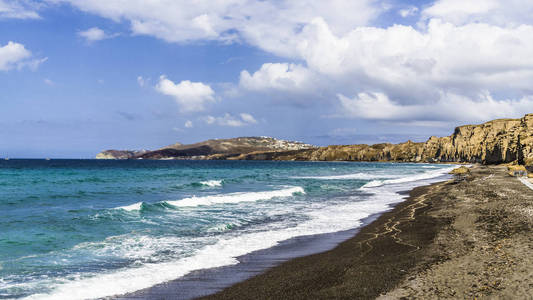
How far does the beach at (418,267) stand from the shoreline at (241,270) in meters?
0.38

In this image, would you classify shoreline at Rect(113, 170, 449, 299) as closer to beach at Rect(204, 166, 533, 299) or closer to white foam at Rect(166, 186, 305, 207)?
beach at Rect(204, 166, 533, 299)

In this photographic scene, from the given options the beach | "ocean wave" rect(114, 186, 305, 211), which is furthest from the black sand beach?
"ocean wave" rect(114, 186, 305, 211)

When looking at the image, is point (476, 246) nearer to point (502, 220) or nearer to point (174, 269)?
point (502, 220)

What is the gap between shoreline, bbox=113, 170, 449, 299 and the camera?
347 inches

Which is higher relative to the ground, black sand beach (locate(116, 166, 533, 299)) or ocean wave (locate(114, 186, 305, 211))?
black sand beach (locate(116, 166, 533, 299))

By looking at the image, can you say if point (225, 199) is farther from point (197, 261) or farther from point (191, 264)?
point (191, 264)

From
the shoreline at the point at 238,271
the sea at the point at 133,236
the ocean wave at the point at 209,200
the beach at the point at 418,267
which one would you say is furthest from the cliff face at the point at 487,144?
the shoreline at the point at 238,271

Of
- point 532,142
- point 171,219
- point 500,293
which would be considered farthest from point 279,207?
point 532,142

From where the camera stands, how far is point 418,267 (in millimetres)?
9234

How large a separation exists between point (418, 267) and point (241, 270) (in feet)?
16.6

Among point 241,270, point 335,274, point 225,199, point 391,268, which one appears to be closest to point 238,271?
point 241,270

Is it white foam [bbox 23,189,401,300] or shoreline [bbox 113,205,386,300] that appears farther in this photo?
white foam [bbox 23,189,401,300]

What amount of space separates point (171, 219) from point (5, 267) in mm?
9695

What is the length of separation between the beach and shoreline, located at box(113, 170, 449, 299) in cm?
38
